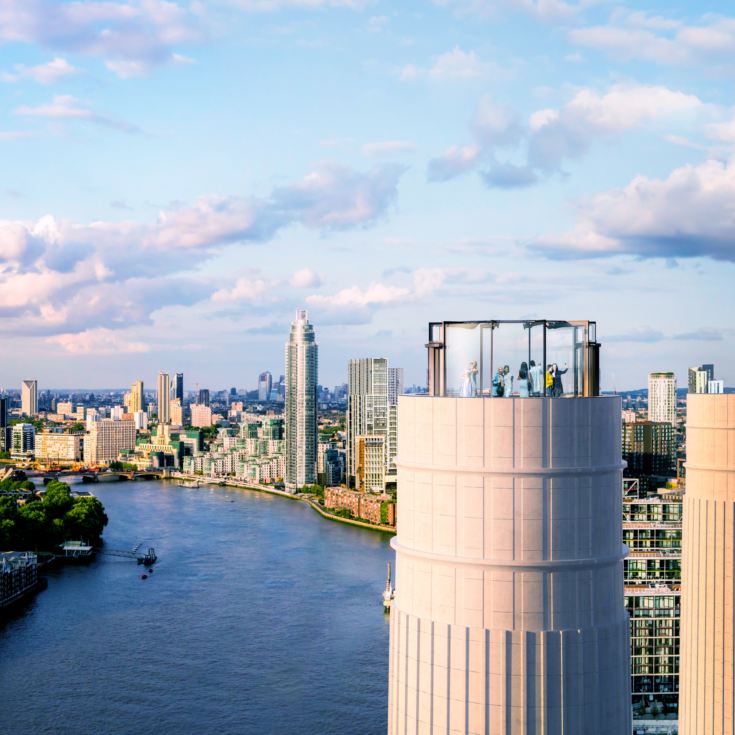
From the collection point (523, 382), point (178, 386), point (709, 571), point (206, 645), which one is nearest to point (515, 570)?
point (523, 382)

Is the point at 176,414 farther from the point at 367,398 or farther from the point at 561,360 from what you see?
the point at 561,360

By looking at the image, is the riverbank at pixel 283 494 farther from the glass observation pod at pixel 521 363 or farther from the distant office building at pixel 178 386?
the distant office building at pixel 178 386

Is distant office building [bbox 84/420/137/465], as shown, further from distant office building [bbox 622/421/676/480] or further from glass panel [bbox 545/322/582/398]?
glass panel [bbox 545/322/582/398]

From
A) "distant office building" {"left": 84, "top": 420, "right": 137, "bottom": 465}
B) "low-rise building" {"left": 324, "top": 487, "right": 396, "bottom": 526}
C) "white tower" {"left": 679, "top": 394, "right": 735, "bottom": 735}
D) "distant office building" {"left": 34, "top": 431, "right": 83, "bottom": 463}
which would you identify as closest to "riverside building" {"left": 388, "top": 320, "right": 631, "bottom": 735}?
"white tower" {"left": 679, "top": 394, "right": 735, "bottom": 735}

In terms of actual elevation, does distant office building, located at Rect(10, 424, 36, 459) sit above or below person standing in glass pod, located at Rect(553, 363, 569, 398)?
below

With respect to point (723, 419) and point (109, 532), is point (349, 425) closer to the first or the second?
point (109, 532)

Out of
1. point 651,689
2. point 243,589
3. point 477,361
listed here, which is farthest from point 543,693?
point 243,589
